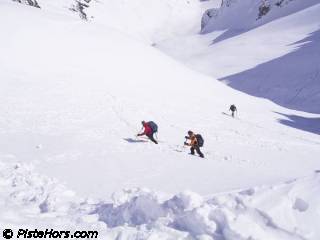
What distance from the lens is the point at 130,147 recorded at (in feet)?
66.0

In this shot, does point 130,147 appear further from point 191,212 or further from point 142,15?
point 142,15

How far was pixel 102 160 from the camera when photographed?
1747 centimetres

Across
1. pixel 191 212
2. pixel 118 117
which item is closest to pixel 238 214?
pixel 191 212

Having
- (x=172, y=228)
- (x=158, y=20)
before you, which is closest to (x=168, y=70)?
(x=172, y=228)

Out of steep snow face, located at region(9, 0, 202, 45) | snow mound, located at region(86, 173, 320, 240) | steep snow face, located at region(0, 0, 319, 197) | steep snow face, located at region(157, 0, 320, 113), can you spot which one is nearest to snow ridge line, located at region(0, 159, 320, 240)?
snow mound, located at region(86, 173, 320, 240)

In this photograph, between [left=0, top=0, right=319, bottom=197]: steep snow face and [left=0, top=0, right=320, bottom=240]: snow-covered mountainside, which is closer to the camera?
[left=0, top=0, right=320, bottom=240]: snow-covered mountainside

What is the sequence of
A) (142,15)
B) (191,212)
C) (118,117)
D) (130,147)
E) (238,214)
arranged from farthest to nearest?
(142,15) → (118,117) → (130,147) → (191,212) → (238,214)

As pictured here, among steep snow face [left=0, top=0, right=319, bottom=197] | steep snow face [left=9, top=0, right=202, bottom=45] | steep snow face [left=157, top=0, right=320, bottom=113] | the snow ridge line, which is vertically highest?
steep snow face [left=9, top=0, right=202, bottom=45]

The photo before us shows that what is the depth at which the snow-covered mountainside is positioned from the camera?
362 inches

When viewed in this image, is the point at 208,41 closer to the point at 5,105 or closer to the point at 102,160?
the point at 5,105

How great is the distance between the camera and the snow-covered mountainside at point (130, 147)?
919 cm

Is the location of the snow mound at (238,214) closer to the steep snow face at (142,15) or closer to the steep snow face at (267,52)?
the steep snow face at (267,52)

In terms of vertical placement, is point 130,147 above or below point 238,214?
above

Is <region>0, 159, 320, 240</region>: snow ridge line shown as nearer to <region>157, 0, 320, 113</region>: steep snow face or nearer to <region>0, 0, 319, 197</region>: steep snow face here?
<region>0, 0, 319, 197</region>: steep snow face
